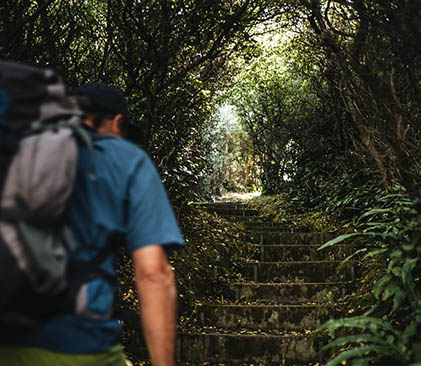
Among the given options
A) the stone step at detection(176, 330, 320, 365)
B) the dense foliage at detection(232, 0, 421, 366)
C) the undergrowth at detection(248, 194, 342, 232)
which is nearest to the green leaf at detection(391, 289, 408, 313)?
the dense foliage at detection(232, 0, 421, 366)

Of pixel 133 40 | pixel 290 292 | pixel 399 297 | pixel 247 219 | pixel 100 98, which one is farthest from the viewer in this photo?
pixel 247 219

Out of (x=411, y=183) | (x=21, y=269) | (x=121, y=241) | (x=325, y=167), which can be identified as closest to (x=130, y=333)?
(x=411, y=183)

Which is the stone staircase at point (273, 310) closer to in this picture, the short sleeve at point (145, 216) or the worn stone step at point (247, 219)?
the worn stone step at point (247, 219)

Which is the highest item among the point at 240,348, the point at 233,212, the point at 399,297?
the point at 399,297

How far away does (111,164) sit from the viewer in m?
1.42

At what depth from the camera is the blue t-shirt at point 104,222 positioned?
4.13 feet

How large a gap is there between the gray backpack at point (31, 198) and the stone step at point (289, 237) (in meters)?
6.02

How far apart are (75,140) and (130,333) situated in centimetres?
344

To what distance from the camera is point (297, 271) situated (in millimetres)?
5859

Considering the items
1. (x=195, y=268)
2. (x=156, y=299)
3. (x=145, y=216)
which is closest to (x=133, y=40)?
(x=195, y=268)

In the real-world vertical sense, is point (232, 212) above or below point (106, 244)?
below

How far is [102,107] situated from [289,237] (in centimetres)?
574

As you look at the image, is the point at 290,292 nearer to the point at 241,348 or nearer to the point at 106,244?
the point at 241,348

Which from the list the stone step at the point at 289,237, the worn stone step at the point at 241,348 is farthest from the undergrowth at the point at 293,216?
the worn stone step at the point at 241,348
